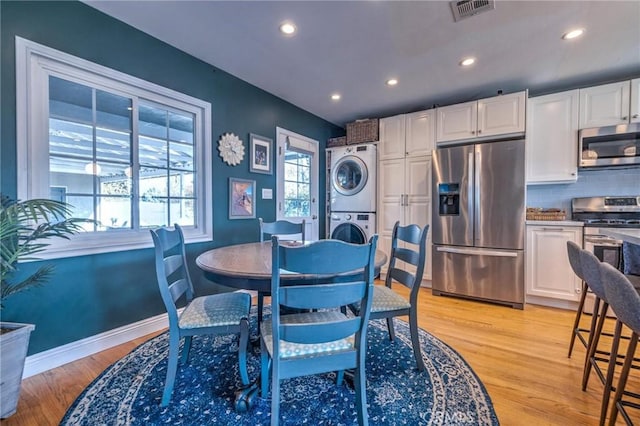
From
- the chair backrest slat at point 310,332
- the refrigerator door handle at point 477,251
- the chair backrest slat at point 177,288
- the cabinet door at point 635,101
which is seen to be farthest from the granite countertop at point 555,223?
the chair backrest slat at point 177,288

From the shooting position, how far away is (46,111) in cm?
180

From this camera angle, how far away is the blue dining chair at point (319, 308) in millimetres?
1063

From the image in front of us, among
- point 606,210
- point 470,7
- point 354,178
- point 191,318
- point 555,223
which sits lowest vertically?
point 191,318

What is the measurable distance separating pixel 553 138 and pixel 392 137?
179 centimetres

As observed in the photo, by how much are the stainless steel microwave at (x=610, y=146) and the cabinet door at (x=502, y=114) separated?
0.64 meters

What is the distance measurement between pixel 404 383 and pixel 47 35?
123 inches

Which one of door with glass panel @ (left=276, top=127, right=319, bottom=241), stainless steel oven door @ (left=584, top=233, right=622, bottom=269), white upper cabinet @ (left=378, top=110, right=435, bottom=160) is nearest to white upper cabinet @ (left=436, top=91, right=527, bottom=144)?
white upper cabinet @ (left=378, top=110, right=435, bottom=160)

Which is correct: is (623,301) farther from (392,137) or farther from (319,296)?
(392,137)

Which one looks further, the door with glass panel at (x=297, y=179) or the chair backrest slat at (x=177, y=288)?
the door with glass panel at (x=297, y=179)

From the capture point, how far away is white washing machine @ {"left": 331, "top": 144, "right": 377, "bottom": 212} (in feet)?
13.1

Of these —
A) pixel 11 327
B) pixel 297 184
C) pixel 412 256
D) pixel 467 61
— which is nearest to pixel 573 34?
pixel 467 61

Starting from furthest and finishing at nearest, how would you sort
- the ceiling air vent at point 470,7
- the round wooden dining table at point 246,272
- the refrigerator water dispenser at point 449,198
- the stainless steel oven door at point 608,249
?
the refrigerator water dispenser at point 449,198 < the stainless steel oven door at point 608,249 < the ceiling air vent at point 470,7 < the round wooden dining table at point 246,272

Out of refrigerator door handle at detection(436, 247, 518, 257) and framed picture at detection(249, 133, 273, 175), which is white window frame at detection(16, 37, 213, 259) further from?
refrigerator door handle at detection(436, 247, 518, 257)

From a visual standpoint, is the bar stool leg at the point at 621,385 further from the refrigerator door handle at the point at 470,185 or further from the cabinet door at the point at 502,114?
the cabinet door at the point at 502,114
